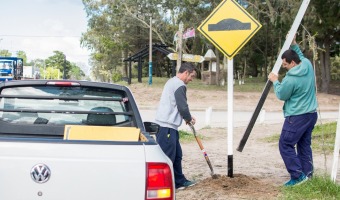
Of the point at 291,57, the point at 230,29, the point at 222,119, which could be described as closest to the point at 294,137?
the point at 291,57

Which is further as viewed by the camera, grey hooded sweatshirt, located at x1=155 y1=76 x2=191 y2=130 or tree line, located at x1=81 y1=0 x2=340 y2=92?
tree line, located at x1=81 y1=0 x2=340 y2=92

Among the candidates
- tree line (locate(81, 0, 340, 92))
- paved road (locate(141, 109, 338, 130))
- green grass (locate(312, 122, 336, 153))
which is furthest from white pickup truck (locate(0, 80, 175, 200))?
tree line (locate(81, 0, 340, 92))

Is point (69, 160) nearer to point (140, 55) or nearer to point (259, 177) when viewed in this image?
point (259, 177)

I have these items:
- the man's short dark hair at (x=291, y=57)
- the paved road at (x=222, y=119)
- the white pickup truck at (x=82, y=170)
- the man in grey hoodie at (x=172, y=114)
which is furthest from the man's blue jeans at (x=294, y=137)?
the paved road at (x=222, y=119)

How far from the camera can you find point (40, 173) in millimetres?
3131

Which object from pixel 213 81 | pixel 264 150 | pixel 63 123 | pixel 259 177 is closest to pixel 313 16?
pixel 213 81

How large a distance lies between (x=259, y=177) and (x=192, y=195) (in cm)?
161

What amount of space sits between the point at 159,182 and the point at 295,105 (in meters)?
3.74

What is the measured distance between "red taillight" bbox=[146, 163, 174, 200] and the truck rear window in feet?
4.65

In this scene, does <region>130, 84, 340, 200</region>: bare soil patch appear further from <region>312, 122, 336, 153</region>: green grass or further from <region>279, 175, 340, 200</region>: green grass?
<region>312, 122, 336, 153</region>: green grass

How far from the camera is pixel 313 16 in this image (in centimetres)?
3344

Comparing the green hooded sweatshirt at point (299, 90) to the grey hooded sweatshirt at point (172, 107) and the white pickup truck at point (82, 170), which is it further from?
the white pickup truck at point (82, 170)

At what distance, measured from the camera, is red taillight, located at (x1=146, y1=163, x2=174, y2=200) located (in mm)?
3240

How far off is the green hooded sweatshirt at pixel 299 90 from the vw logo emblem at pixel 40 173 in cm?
408
